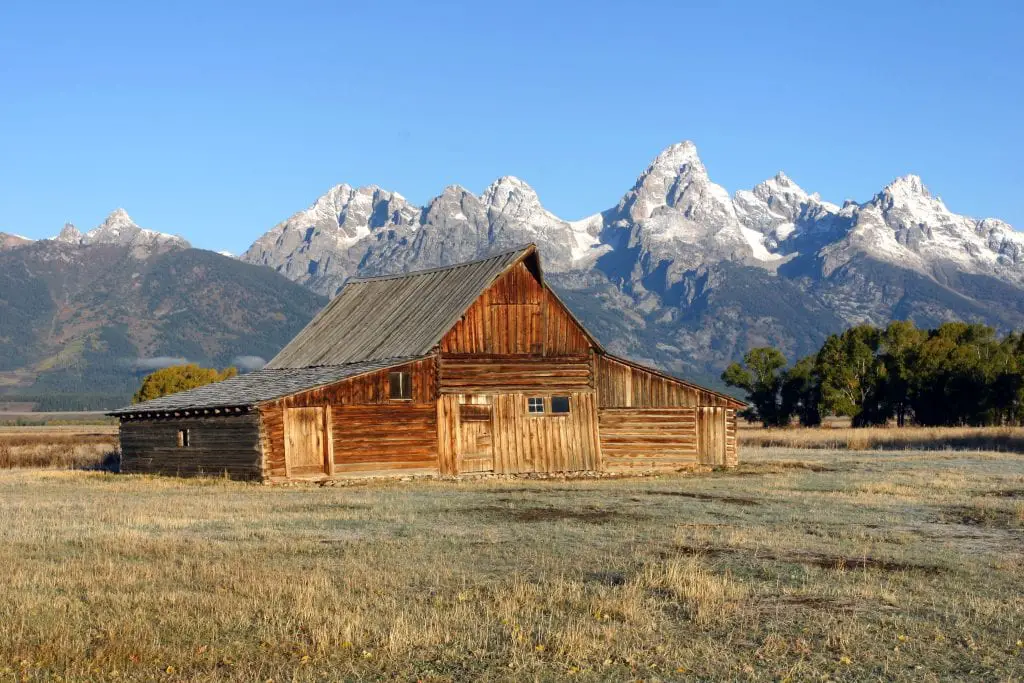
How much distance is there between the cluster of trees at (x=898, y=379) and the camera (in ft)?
292

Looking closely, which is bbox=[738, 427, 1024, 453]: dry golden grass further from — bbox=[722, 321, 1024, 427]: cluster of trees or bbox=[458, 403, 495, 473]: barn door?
bbox=[458, 403, 495, 473]: barn door

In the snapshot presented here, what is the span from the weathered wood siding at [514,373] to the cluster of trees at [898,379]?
49.7 m

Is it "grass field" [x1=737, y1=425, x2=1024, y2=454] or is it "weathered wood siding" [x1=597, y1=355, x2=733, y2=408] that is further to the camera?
"grass field" [x1=737, y1=425, x2=1024, y2=454]

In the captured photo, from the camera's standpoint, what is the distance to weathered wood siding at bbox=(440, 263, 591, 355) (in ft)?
148

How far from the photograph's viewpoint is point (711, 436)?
4875cm

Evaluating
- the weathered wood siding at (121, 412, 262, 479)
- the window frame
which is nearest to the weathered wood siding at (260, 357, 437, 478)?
the weathered wood siding at (121, 412, 262, 479)

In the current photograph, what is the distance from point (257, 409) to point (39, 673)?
27.9 m

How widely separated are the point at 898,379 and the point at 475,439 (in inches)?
2362

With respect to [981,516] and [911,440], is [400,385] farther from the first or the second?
[911,440]

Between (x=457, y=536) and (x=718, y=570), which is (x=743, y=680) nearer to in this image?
(x=718, y=570)

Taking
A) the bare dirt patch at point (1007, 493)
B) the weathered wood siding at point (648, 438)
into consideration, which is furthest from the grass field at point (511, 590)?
the weathered wood siding at point (648, 438)

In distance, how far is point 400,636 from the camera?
46.1ft

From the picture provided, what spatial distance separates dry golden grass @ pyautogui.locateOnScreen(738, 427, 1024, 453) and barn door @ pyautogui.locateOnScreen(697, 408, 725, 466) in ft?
69.6

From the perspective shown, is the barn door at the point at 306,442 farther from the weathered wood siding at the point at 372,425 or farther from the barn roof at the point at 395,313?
the barn roof at the point at 395,313
